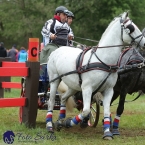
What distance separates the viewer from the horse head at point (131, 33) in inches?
306

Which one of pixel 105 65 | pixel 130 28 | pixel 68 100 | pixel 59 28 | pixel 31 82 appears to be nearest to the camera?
pixel 130 28

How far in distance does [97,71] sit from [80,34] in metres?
32.9

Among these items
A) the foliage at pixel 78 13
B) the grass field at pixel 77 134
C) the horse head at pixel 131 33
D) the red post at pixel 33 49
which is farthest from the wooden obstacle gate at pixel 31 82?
the foliage at pixel 78 13

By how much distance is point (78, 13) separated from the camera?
41406 millimetres

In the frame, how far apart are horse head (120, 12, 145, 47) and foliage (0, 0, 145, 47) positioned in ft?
101

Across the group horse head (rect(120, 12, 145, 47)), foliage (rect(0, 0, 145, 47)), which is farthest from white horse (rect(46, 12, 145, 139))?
foliage (rect(0, 0, 145, 47))

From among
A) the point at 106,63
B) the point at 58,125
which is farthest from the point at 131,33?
the point at 58,125

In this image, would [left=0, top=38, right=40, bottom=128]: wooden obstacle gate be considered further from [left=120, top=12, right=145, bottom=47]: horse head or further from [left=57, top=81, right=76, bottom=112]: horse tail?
[left=120, top=12, right=145, bottom=47]: horse head

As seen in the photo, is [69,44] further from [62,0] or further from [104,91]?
[62,0]

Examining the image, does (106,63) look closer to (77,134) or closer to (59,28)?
(77,134)

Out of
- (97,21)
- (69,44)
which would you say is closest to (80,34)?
(97,21)

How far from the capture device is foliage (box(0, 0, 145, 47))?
39125 millimetres

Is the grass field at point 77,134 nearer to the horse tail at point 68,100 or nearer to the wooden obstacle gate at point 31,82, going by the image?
the wooden obstacle gate at point 31,82

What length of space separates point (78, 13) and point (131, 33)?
3390 centimetres
